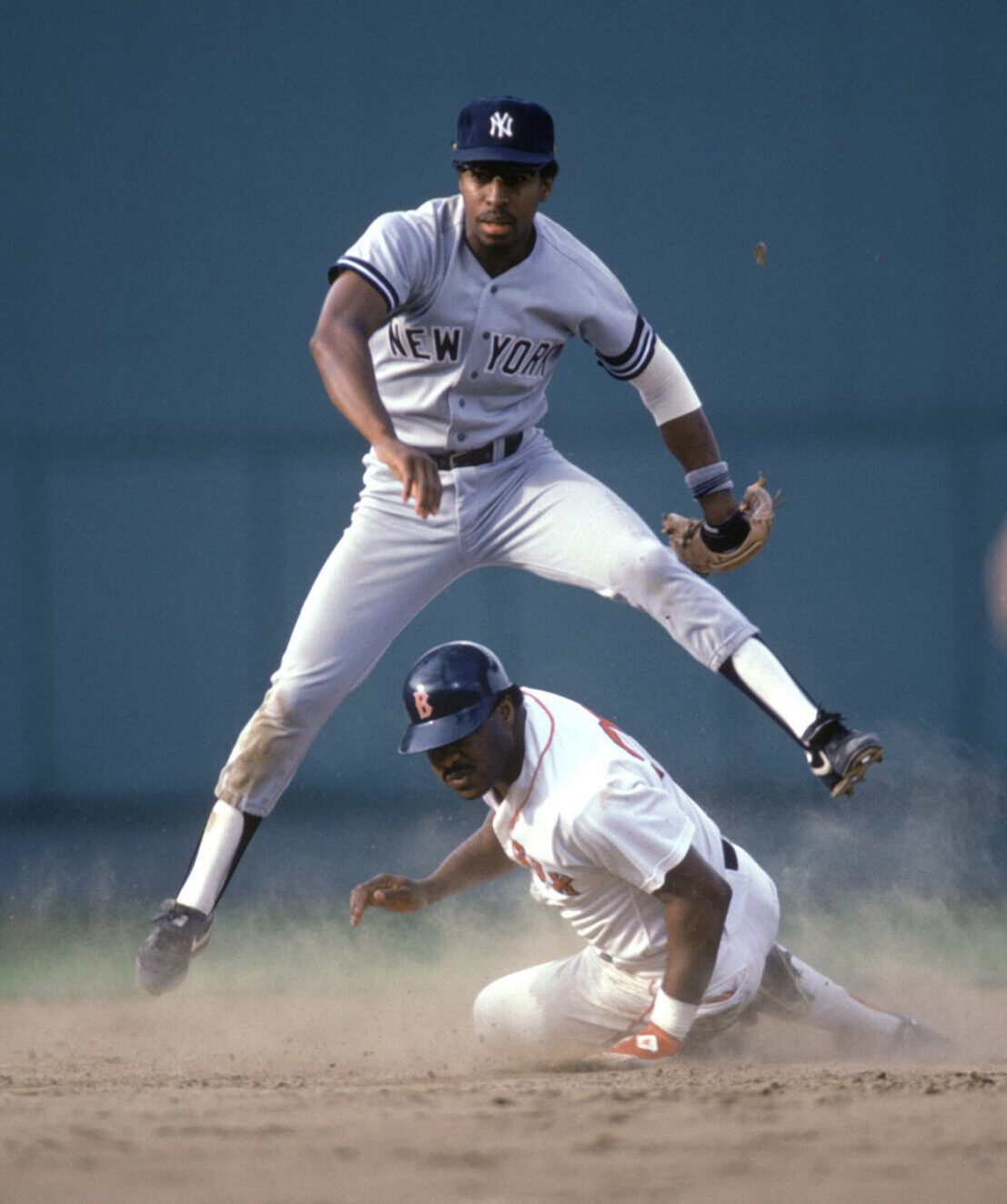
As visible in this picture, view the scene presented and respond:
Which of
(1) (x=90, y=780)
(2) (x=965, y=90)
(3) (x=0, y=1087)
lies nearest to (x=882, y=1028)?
(3) (x=0, y=1087)

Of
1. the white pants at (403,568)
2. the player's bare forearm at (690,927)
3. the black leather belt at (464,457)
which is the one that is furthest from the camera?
the black leather belt at (464,457)

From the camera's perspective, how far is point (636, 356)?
4102 millimetres

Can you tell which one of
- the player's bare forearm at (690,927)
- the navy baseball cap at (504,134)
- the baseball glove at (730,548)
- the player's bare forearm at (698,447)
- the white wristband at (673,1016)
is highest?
the navy baseball cap at (504,134)

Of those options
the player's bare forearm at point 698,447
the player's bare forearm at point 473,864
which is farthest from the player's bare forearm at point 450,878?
the player's bare forearm at point 698,447

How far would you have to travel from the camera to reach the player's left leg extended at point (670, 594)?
368 cm

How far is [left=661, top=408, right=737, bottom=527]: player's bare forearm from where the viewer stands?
4188mm

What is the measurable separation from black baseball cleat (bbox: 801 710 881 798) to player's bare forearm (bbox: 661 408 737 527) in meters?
0.68

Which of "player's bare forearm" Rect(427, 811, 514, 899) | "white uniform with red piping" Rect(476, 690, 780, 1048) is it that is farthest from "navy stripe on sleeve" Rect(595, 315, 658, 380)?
"player's bare forearm" Rect(427, 811, 514, 899)

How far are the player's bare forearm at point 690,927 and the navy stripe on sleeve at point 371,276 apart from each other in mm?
1354

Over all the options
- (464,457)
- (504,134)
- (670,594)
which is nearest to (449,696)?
(670,594)

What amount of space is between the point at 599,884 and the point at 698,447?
1.14 metres

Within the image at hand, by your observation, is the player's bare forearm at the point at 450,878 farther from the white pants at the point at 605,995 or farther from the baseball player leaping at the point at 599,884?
the white pants at the point at 605,995

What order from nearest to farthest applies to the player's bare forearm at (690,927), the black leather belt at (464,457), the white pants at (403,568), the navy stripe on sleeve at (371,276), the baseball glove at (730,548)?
the player's bare forearm at (690,927) < the navy stripe on sleeve at (371,276) < the white pants at (403,568) < the black leather belt at (464,457) < the baseball glove at (730,548)

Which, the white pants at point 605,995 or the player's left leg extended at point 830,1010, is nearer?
the white pants at point 605,995
